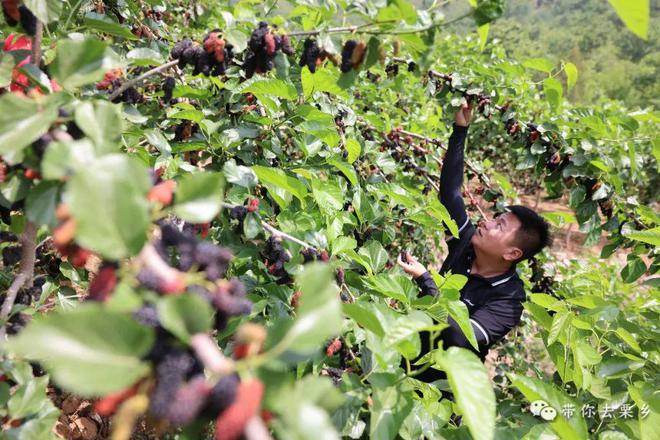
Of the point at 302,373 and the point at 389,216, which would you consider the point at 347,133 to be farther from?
the point at 302,373

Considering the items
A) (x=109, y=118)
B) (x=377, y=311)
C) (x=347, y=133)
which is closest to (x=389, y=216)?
(x=347, y=133)

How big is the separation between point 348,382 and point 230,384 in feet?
1.63

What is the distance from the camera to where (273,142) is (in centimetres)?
134

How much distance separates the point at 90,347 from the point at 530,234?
86.3 inches

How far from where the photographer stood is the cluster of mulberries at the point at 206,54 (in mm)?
842

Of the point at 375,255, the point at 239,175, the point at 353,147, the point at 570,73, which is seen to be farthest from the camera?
the point at 570,73

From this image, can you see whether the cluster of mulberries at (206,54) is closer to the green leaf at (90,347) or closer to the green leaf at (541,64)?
the green leaf at (90,347)

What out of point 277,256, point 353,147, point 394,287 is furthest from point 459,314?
point 353,147

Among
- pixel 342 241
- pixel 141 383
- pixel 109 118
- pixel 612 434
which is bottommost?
pixel 612 434

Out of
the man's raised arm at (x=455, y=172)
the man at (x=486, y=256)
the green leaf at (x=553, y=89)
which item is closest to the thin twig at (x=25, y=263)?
the man at (x=486, y=256)

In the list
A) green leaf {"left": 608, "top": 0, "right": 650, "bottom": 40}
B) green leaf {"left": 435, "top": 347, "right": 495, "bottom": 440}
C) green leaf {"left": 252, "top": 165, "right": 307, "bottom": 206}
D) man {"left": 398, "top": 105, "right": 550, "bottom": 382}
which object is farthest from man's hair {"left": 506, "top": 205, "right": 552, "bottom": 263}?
green leaf {"left": 608, "top": 0, "right": 650, "bottom": 40}

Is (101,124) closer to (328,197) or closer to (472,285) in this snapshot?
(328,197)

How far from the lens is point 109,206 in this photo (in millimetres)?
355

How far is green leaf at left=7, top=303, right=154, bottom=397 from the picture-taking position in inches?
12.3
